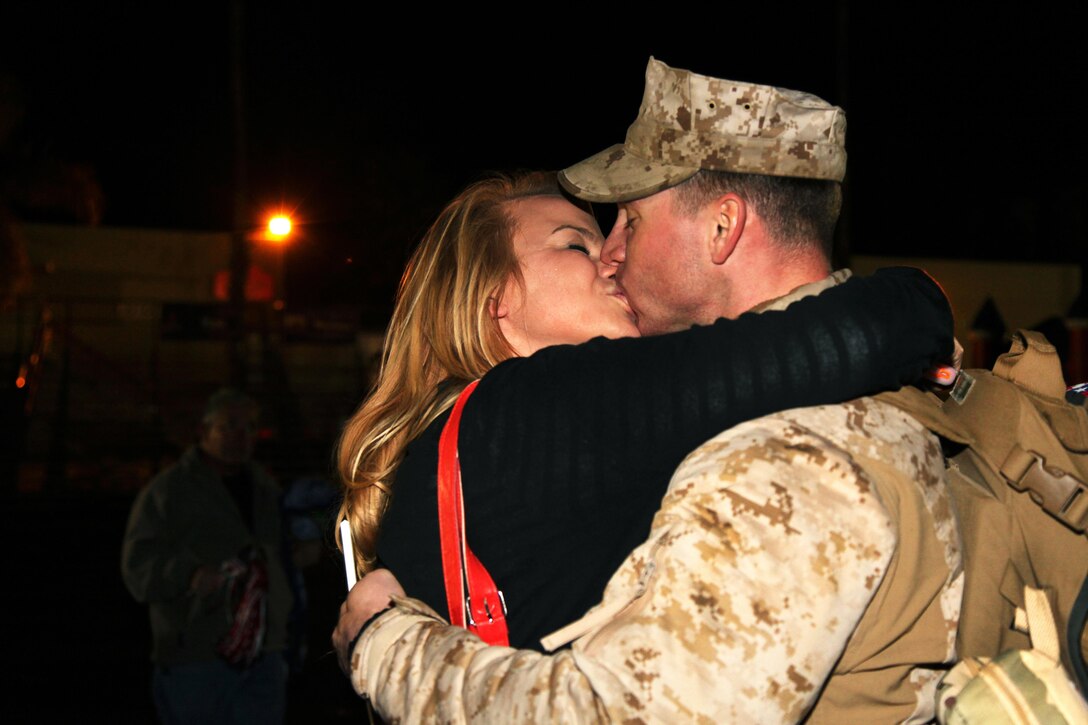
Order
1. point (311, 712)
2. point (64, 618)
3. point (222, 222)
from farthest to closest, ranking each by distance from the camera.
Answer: point (222, 222), point (64, 618), point (311, 712)

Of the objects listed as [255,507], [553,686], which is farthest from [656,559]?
[255,507]

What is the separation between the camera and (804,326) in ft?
5.71

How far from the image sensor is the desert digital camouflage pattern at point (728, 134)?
2.03 m

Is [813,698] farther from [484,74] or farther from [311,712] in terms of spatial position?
[484,74]

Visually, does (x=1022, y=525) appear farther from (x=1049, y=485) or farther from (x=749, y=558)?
(x=749, y=558)

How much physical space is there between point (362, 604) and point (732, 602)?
0.87 m

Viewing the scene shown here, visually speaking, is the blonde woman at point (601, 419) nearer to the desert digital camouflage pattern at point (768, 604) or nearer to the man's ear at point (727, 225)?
the desert digital camouflage pattern at point (768, 604)

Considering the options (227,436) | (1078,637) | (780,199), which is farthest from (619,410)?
(227,436)

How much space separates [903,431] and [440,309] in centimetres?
115

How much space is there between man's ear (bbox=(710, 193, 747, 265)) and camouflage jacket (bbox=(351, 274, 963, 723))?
0.44m

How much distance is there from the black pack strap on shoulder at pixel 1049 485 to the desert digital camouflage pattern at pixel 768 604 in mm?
120

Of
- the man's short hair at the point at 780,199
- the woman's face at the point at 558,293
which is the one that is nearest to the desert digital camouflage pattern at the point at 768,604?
the man's short hair at the point at 780,199

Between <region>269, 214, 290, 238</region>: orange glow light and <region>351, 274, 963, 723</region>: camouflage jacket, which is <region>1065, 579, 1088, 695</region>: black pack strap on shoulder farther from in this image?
<region>269, 214, 290, 238</region>: orange glow light

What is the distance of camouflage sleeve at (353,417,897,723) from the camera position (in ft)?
4.93
